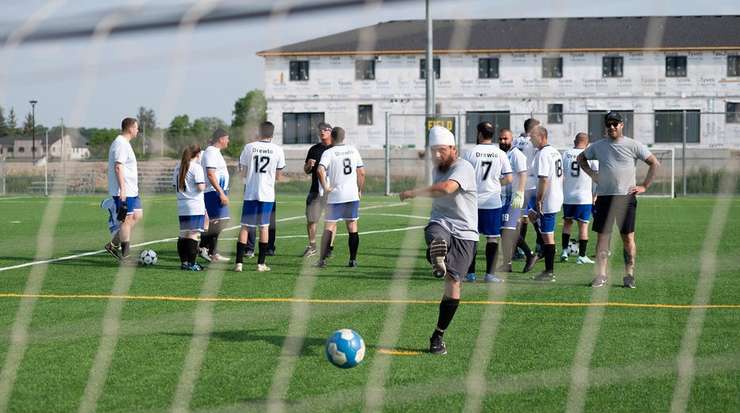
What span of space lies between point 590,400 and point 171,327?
386cm

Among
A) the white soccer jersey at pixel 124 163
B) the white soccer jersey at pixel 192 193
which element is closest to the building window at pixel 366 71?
the white soccer jersey at pixel 124 163

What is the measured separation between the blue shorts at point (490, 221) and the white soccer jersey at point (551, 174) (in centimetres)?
78

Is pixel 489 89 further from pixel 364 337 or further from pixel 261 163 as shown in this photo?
pixel 364 337

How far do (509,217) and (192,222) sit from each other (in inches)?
158

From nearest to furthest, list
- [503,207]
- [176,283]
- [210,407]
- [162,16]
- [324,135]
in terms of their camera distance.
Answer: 1. [210,407]
2. [162,16]
3. [176,283]
4. [503,207]
5. [324,135]

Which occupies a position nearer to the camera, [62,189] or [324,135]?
[324,135]

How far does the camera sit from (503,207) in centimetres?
1227

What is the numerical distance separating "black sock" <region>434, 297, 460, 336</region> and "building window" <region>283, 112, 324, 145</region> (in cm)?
4175

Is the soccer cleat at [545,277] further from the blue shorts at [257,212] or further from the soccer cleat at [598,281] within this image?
the blue shorts at [257,212]

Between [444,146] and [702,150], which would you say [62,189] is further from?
[444,146]

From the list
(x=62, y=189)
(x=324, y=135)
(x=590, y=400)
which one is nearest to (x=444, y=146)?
(x=590, y=400)

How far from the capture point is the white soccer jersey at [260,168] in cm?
1212

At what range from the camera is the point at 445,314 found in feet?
23.7

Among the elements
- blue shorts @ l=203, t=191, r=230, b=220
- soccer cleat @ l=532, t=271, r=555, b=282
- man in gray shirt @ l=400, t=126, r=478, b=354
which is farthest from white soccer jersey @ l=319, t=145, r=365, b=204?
man in gray shirt @ l=400, t=126, r=478, b=354
